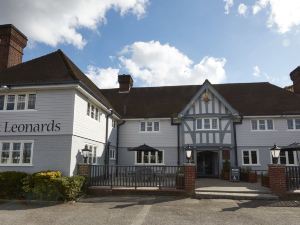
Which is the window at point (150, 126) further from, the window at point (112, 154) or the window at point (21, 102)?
the window at point (21, 102)

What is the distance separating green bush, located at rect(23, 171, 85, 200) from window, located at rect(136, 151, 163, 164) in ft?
36.0

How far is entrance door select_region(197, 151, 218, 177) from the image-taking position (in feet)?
77.0

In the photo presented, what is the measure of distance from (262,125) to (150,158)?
9.59m

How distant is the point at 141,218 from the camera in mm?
9648

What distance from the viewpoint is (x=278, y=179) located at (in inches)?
546

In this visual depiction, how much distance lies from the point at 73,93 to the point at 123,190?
573 cm

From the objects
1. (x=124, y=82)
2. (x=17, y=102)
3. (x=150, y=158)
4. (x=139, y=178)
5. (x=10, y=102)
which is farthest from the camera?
(x=124, y=82)

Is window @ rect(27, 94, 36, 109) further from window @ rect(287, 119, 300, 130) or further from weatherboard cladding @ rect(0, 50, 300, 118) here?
window @ rect(287, 119, 300, 130)

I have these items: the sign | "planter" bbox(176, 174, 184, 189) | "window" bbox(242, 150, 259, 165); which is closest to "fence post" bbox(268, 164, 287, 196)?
"planter" bbox(176, 174, 184, 189)

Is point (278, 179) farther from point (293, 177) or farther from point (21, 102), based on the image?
point (21, 102)

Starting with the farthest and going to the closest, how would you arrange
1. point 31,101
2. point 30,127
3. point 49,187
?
1. point 31,101
2. point 30,127
3. point 49,187

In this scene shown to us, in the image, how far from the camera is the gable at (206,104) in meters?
22.6

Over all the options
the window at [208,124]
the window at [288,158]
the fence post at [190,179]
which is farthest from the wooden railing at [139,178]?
the window at [288,158]

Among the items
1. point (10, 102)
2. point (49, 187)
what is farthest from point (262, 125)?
point (10, 102)
